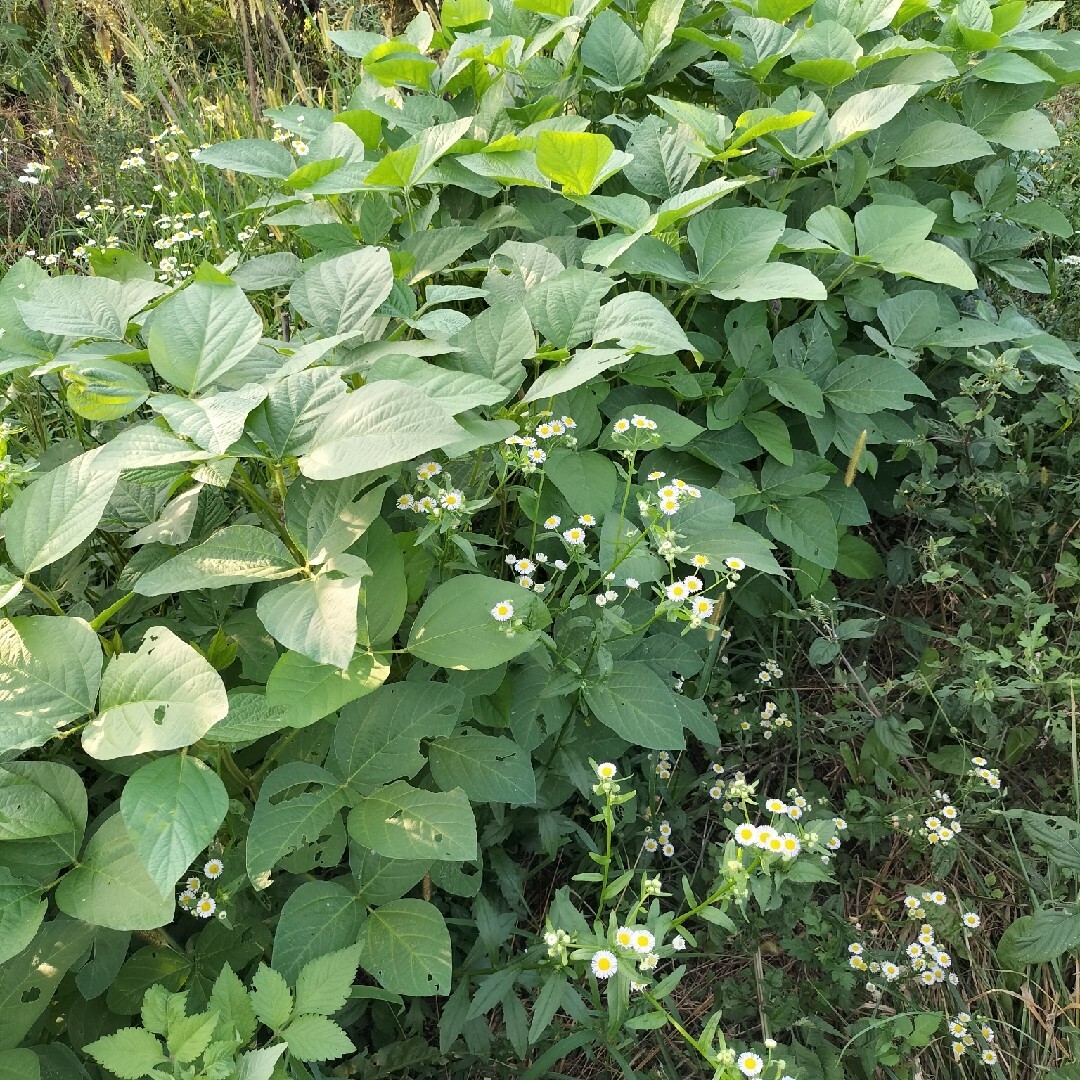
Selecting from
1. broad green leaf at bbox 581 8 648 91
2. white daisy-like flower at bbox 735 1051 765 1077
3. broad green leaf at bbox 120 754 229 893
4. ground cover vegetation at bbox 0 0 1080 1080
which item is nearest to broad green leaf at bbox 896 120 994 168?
ground cover vegetation at bbox 0 0 1080 1080

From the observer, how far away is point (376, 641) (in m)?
1.20

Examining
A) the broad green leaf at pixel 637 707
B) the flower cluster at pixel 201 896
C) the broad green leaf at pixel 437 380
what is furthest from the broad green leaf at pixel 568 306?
the flower cluster at pixel 201 896

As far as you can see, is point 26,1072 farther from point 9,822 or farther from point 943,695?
point 943,695

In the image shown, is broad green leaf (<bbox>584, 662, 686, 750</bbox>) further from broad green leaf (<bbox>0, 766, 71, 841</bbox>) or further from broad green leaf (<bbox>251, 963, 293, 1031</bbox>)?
broad green leaf (<bbox>0, 766, 71, 841</bbox>)

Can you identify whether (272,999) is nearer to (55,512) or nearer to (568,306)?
(55,512)

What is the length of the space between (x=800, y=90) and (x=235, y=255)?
4.20ft

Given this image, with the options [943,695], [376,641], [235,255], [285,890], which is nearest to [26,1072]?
[285,890]

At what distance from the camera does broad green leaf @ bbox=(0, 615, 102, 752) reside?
1021mm

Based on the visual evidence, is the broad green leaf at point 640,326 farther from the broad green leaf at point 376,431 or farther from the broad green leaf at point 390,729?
the broad green leaf at point 390,729

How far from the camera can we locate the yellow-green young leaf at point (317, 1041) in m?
1.01

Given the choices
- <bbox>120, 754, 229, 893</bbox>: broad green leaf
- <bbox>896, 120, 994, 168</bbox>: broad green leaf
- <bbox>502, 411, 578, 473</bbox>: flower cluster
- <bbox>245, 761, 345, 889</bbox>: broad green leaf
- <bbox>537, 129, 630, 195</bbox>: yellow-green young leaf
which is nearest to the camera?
<bbox>120, 754, 229, 893</bbox>: broad green leaf

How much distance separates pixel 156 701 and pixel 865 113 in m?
1.62

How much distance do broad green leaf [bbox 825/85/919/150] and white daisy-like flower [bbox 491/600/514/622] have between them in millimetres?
1158

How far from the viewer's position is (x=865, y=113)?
1.74 metres
